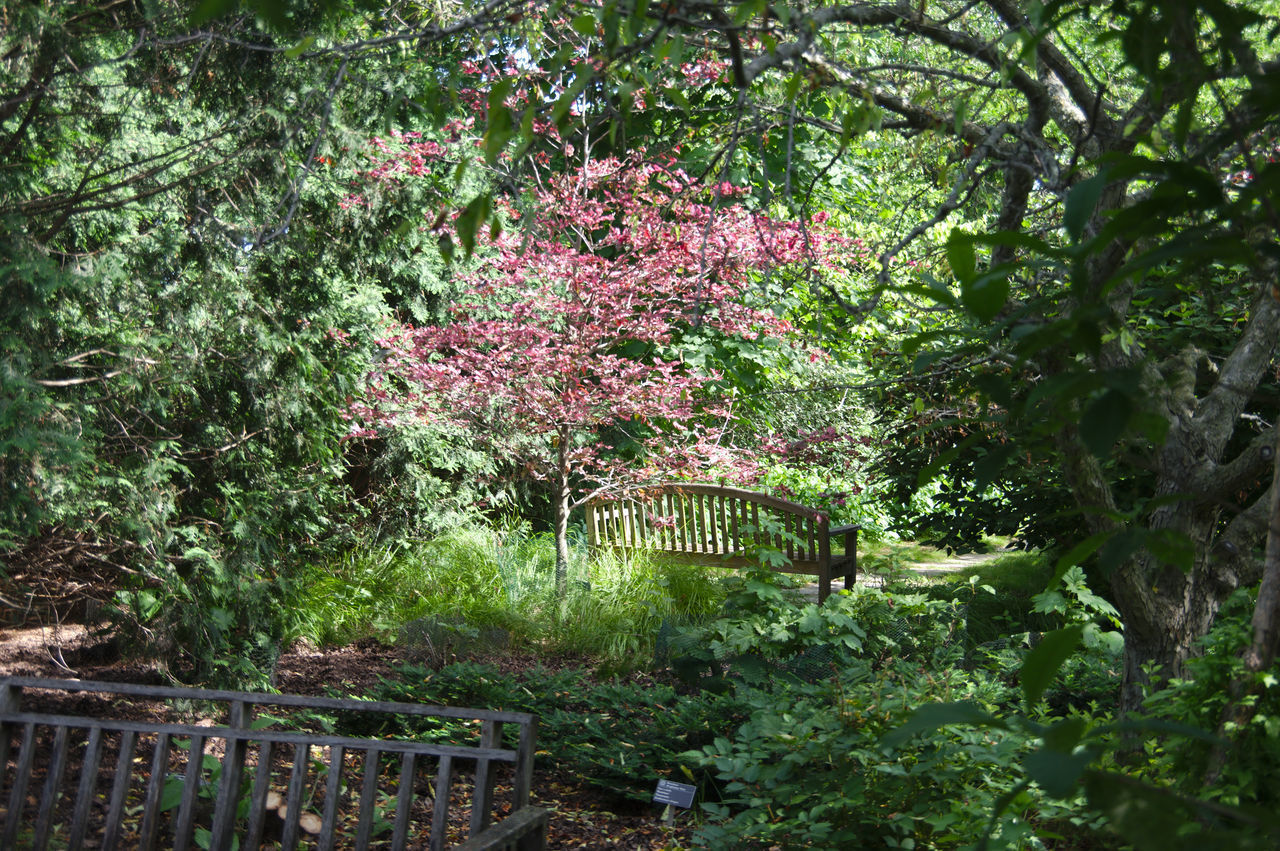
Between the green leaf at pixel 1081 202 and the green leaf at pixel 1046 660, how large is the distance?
31cm

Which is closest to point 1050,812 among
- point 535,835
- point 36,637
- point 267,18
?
point 535,835

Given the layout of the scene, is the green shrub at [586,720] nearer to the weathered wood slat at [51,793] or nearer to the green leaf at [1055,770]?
the weathered wood slat at [51,793]

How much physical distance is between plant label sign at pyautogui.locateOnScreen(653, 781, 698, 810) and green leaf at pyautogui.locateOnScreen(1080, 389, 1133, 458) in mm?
2955

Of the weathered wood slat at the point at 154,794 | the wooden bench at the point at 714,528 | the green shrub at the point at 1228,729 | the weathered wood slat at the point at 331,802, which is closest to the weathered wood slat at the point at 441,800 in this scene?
the weathered wood slat at the point at 331,802

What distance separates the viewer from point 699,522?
8.16m

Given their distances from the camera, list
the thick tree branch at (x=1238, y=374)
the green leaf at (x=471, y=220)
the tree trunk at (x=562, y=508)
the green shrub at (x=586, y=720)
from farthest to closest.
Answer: the tree trunk at (x=562, y=508), the green shrub at (x=586, y=720), the thick tree branch at (x=1238, y=374), the green leaf at (x=471, y=220)

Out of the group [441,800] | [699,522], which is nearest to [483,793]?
[441,800]

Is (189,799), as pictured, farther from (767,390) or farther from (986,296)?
(767,390)

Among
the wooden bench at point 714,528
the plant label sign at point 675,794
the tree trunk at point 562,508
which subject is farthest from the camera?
the wooden bench at point 714,528

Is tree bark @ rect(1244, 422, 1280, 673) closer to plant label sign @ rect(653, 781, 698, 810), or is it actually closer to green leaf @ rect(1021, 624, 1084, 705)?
green leaf @ rect(1021, 624, 1084, 705)

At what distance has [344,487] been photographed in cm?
743

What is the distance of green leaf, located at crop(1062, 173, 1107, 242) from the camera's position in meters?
0.72

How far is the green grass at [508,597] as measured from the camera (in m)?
6.13

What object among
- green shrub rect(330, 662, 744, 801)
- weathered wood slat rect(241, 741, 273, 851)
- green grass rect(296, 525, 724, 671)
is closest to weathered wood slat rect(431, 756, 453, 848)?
weathered wood slat rect(241, 741, 273, 851)
